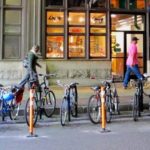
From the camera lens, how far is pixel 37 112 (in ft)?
42.3

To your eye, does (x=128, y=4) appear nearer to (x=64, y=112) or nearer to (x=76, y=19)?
(x=76, y=19)

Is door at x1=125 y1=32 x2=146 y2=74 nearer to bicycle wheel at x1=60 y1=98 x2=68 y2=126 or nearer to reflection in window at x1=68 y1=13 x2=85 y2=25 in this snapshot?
reflection in window at x1=68 y1=13 x2=85 y2=25

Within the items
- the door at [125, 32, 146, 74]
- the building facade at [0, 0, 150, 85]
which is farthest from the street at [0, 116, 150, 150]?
the door at [125, 32, 146, 74]

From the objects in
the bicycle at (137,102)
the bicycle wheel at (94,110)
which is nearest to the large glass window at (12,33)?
the bicycle at (137,102)

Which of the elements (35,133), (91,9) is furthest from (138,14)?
(35,133)

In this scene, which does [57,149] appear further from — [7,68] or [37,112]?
[7,68]

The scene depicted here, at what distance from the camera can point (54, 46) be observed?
22734 millimetres

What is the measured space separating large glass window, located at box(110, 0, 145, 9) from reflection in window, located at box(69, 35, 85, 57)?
7.38ft

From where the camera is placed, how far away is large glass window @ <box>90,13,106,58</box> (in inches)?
908

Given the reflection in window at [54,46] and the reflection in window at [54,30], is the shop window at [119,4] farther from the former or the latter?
the reflection in window at [54,46]

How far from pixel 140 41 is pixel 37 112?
12390 mm

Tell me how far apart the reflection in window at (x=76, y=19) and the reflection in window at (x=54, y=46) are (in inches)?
35.9

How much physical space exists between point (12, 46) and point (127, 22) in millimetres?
5772

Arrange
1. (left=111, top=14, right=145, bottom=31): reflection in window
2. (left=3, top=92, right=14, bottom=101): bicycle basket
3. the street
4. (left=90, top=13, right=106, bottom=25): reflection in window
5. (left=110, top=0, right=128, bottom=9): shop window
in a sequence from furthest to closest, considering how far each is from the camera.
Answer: (left=111, top=14, right=145, bottom=31): reflection in window, (left=110, top=0, right=128, bottom=9): shop window, (left=90, top=13, right=106, bottom=25): reflection in window, (left=3, top=92, right=14, bottom=101): bicycle basket, the street
